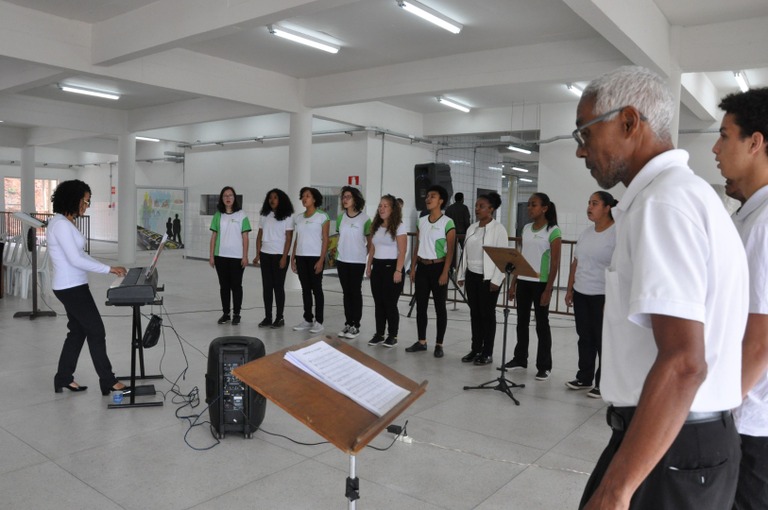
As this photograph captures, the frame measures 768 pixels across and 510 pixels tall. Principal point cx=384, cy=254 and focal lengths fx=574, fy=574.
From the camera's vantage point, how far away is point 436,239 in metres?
5.52

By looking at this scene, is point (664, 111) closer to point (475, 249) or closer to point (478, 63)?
point (475, 249)

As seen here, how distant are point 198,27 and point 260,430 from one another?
444 centimetres

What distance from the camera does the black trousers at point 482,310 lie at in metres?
5.30

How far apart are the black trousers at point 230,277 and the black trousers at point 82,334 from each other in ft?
8.30

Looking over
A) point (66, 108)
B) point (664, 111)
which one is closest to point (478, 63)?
point (664, 111)

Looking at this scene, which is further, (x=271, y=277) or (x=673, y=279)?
(x=271, y=277)

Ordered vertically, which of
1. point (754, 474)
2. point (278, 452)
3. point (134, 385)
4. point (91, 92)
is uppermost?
point (91, 92)

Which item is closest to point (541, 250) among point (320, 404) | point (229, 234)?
point (229, 234)

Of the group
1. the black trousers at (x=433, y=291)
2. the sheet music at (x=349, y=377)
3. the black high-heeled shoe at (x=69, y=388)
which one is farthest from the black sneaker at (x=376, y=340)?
the sheet music at (x=349, y=377)

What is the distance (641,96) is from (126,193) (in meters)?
13.8

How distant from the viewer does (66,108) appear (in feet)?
40.3

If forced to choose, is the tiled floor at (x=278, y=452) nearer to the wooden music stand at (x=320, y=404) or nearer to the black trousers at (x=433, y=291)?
the wooden music stand at (x=320, y=404)

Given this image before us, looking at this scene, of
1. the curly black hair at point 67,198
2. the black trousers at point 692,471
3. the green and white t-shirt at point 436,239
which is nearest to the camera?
the black trousers at point 692,471

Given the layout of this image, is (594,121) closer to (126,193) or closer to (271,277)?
(271,277)
